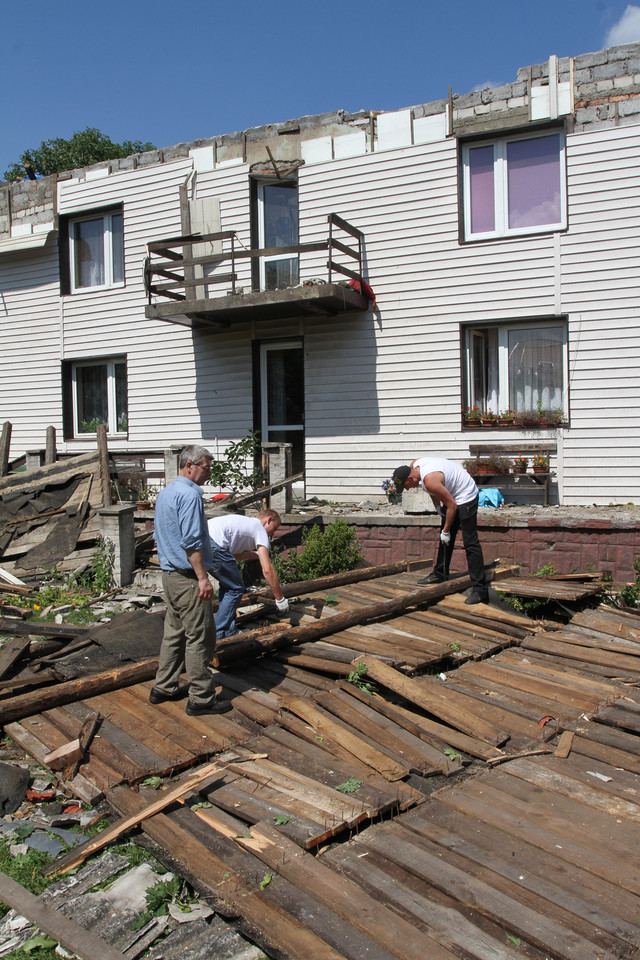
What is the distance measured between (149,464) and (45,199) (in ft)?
20.6

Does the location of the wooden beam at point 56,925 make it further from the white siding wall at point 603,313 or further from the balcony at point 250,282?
the white siding wall at point 603,313

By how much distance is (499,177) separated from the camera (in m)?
11.7

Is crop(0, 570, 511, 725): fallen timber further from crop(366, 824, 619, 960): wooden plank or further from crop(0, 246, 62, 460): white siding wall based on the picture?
crop(0, 246, 62, 460): white siding wall

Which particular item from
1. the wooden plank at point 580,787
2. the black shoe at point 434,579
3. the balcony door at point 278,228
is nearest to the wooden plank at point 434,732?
the wooden plank at point 580,787

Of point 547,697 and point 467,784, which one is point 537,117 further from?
point 467,784

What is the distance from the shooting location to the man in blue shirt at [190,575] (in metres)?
5.26

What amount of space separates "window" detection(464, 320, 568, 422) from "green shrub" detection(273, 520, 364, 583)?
344 cm

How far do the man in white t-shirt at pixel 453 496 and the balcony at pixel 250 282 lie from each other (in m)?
4.61

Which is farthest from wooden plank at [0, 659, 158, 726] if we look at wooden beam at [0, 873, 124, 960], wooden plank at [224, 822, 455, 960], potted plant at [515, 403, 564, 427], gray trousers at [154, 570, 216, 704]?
potted plant at [515, 403, 564, 427]

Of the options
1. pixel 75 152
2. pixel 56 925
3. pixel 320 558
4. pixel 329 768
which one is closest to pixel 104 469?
pixel 320 558

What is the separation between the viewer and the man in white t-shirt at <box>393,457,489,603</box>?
24.9 ft

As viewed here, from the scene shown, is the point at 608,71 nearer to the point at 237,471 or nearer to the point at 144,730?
the point at 237,471

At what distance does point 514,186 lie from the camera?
11656 mm

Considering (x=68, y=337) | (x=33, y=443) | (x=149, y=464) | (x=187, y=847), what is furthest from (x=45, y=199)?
(x=187, y=847)
